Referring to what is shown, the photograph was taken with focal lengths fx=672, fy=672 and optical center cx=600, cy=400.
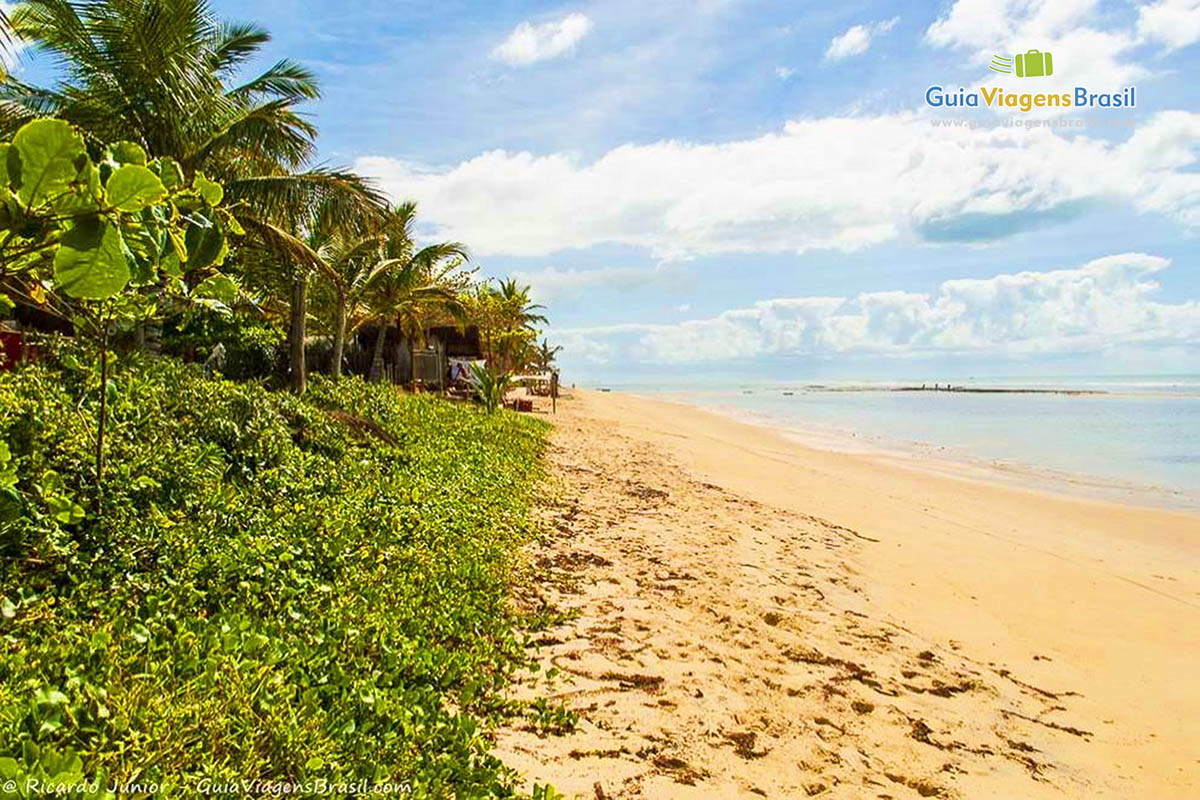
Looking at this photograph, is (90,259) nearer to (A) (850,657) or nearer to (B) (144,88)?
(A) (850,657)

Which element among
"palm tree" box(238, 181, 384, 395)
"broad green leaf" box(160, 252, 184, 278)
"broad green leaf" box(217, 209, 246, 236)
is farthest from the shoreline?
"broad green leaf" box(160, 252, 184, 278)

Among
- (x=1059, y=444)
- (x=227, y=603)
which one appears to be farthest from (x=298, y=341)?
(x=1059, y=444)

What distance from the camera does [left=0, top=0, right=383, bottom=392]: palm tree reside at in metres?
9.53

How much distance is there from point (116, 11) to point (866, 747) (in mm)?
12506

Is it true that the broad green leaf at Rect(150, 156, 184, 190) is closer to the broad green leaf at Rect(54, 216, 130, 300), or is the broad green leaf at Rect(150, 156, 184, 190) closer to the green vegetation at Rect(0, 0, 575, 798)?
the green vegetation at Rect(0, 0, 575, 798)

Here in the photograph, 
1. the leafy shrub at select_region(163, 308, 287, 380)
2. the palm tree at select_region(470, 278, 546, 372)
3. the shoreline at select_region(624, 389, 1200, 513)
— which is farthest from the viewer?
the palm tree at select_region(470, 278, 546, 372)

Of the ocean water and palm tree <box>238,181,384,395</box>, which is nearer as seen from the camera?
palm tree <box>238,181,384,395</box>

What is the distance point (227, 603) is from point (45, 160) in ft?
10.6

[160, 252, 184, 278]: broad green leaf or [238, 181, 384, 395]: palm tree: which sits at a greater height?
[238, 181, 384, 395]: palm tree

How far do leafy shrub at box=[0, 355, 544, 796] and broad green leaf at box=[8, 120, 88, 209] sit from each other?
1330 millimetres

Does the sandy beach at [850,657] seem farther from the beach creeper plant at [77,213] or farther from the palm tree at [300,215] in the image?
the palm tree at [300,215]

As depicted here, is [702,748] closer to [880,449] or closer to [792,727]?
[792,727]

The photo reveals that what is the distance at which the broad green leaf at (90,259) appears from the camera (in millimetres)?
1088

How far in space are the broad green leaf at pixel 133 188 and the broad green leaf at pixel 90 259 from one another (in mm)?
53
